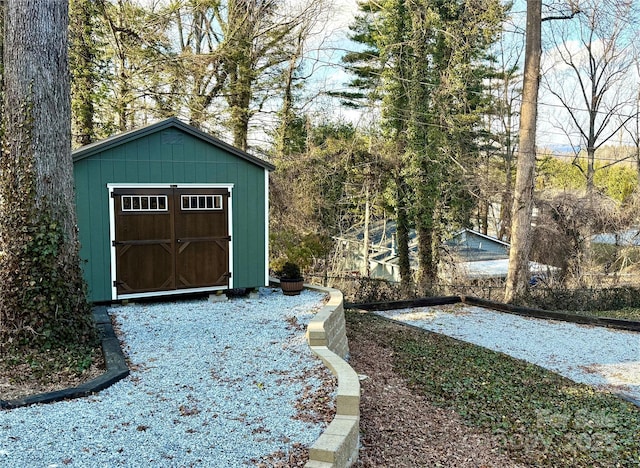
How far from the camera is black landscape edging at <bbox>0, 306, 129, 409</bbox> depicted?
3.82m

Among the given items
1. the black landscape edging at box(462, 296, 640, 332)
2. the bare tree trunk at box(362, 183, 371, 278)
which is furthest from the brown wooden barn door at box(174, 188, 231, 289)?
the bare tree trunk at box(362, 183, 371, 278)

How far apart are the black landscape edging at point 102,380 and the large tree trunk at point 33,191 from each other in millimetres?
412

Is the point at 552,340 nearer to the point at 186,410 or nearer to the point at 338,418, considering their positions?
the point at 338,418

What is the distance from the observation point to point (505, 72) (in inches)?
790

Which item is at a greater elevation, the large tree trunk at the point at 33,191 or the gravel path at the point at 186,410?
the large tree trunk at the point at 33,191

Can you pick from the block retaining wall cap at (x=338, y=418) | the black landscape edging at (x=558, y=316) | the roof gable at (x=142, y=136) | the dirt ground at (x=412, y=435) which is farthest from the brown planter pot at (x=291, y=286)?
the black landscape edging at (x=558, y=316)

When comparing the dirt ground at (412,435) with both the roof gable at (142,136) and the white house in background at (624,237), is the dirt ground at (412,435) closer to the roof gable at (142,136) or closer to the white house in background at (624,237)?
the roof gable at (142,136)

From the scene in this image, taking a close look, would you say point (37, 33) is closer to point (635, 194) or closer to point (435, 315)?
point (435, 315)

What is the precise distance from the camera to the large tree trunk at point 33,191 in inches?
192

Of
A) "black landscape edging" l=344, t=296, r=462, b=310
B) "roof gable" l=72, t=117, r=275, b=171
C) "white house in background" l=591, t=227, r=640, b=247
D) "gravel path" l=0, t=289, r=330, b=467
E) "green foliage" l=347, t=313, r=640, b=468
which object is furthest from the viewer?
"white house in background" l=591, t=227, r=640, b=247

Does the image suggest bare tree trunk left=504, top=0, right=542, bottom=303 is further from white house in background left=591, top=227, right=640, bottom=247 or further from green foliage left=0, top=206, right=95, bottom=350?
green foliage left=0, top=206, right=95, bottom=350

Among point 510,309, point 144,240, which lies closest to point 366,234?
point 510,309

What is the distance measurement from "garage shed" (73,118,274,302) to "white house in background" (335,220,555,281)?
7102 millimetres

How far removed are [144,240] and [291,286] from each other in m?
2.54
